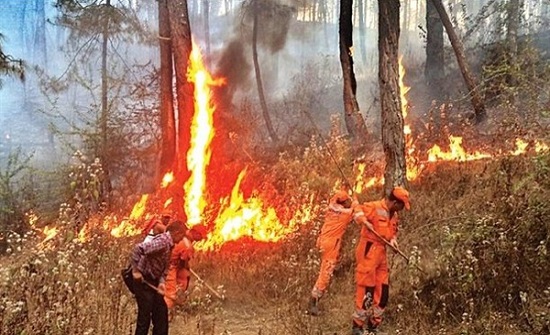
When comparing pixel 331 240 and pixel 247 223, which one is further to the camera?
pixel 247 223

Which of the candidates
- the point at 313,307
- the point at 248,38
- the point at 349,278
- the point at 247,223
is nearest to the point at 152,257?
the point at 313,307

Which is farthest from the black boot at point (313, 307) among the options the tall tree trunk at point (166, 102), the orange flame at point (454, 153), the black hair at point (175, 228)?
the tall tree trunk at point (166, 102)

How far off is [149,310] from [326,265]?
261 cm

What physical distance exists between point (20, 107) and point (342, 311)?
39.8 m

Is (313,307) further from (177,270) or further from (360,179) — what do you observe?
(360,179)

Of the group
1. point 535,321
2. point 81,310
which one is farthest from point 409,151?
point 81,310

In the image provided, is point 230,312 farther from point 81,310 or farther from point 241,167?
point 241,167

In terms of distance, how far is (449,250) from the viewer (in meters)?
6.64

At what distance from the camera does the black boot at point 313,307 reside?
7.34 meters

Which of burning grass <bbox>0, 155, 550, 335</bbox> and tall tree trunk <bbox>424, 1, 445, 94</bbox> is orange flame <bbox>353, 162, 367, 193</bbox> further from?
tall tree trunk <bbox>424, 1, 445, 94</bbox>

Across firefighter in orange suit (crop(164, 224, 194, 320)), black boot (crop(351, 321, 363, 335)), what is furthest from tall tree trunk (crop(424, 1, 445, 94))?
firefighter in orange suit (crop(164, 224, 194, 320))

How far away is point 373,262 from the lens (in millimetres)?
6543

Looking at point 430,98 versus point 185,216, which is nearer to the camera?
point 185,216

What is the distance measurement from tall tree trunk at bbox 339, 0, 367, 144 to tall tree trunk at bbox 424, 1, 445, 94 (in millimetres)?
6061
